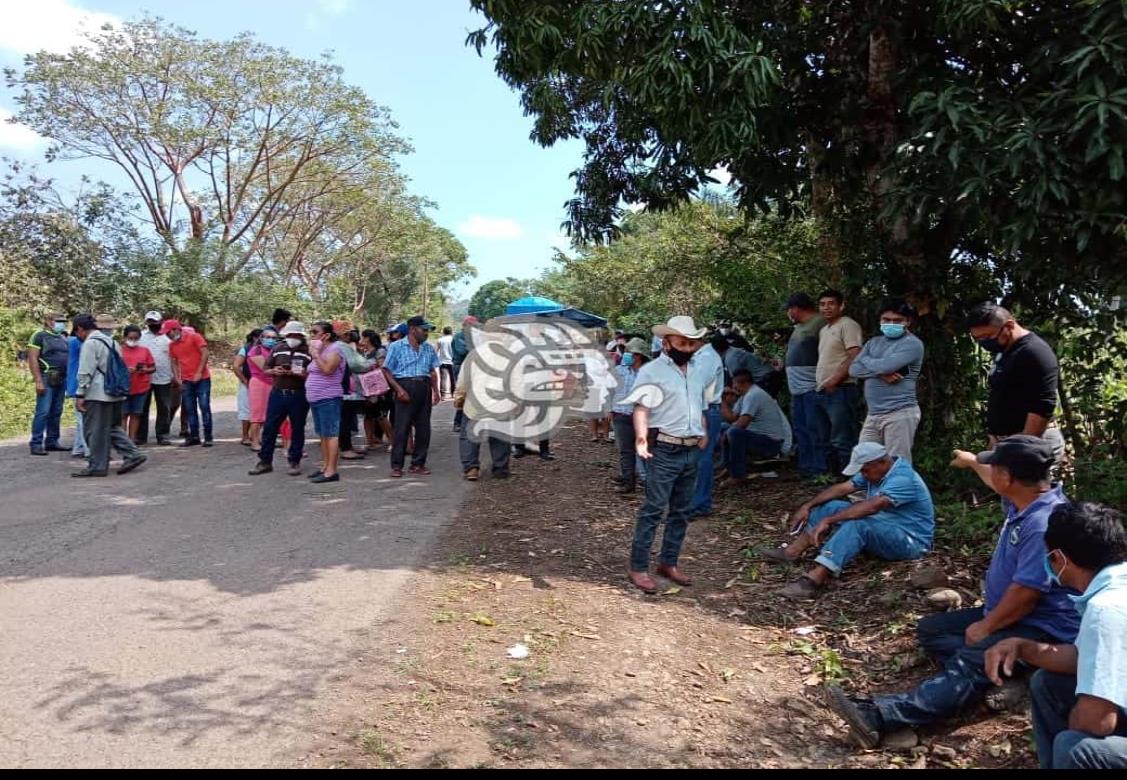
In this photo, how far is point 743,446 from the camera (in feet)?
26.8

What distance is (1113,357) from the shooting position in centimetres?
585

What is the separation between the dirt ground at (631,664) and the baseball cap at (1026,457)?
44.6 inches

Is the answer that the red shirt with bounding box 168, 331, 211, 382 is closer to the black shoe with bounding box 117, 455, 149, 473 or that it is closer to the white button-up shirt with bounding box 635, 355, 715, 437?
the black shoe with bounding box 117, 455, 149, 473

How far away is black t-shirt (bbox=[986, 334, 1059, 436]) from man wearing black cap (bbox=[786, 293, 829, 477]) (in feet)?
7.81

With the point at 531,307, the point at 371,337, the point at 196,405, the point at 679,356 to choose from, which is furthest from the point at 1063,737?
the point at 531,307

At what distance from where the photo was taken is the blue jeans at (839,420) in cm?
720

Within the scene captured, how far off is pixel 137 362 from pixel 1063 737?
1027cm

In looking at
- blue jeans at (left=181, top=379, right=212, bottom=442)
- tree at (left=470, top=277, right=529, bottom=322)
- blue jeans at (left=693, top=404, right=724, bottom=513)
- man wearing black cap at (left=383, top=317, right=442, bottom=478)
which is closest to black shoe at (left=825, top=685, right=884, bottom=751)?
blue jeans at (left=693, top=404, right=724, bottom=513)

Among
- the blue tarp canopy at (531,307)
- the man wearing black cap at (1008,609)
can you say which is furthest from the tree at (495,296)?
the man wearing black cap at (1008,609)

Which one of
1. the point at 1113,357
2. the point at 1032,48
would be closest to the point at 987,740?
the point at 1113,357

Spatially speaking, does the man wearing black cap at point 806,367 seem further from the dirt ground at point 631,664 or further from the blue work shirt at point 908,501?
the blue work shirt at point 908,501

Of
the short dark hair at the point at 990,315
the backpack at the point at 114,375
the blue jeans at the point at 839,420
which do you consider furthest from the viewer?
the backpack at the point at 114,375

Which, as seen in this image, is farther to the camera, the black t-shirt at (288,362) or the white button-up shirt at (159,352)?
the white button-up shirt at (159,352)
